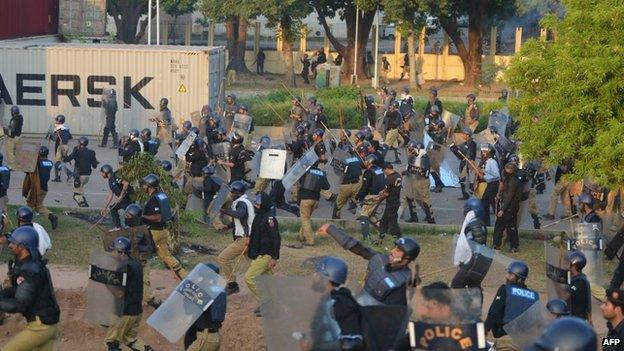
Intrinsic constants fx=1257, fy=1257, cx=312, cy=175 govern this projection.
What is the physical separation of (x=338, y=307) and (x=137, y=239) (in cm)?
461

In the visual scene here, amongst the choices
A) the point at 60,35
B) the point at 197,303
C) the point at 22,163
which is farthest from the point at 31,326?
the point at 60,35

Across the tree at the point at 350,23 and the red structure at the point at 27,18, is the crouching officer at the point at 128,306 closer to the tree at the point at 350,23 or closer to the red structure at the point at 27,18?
the red structure at the point at 27,18

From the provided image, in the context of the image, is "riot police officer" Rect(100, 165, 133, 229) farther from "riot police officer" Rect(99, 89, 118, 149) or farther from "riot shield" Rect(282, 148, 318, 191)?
→ "riot police officer" Rect(99, 89, 118, 149)

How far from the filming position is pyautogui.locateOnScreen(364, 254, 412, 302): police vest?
10.3 metres

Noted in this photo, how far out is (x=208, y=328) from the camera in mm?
11148

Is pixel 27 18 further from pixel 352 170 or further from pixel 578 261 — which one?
pixel 578 261

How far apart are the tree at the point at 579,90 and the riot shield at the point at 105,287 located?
6.81 m

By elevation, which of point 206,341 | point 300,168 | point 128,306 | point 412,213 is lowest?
point 412,213

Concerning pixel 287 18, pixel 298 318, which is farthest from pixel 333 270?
pixel 287 18

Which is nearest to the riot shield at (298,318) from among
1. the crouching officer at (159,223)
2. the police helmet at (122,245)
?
the police helmet at (122,245)

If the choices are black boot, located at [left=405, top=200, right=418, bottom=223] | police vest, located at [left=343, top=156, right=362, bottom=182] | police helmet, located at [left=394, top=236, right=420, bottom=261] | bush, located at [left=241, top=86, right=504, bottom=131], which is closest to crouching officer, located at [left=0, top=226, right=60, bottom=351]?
police helmet, located at [left=394, top=236, right=420, bottom=261]

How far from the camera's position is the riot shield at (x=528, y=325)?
977cm

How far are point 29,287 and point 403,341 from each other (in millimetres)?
3305

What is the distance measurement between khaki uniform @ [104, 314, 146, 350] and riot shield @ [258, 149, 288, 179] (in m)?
7.46
